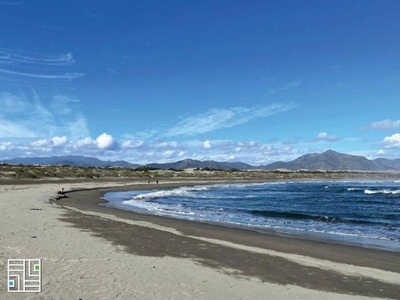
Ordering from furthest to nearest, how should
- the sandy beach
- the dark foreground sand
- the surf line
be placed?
the surf line
the dark foreground sand
the sandy beach

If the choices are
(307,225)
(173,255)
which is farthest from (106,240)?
(307,225)

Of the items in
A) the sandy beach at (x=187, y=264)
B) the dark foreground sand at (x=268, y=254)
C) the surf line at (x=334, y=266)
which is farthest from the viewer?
the surf line at (x=334, y=266)

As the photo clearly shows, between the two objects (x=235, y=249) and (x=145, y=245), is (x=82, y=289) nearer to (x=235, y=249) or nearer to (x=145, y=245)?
(x=145, y=245)

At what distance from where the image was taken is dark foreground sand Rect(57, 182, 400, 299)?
10609 mm

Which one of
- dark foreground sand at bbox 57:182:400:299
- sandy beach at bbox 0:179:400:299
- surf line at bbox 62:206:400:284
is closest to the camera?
sandy beach at bbox 0:179:400:299

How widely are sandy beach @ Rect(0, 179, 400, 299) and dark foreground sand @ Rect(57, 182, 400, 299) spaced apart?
0.11 ft

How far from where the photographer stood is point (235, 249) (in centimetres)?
1500

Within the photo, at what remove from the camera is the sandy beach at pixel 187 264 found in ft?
29.9

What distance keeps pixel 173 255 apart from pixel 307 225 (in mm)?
14288

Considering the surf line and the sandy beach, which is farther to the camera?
the surf line

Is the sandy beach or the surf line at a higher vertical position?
the sandy beach

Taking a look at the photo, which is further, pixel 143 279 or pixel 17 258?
pixel 17 258

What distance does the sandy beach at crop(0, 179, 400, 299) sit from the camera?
9102mm

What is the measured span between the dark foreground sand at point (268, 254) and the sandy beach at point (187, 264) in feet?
0.11
